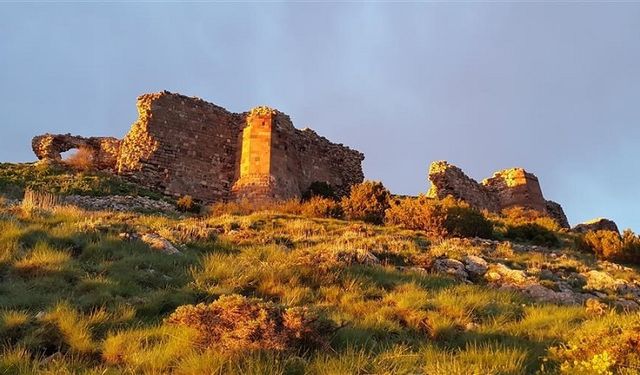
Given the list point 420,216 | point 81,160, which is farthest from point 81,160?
point 420,216

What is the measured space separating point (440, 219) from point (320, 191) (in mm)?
9944

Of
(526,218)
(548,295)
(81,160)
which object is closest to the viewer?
(548,295)

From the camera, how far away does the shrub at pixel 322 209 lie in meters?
17.4

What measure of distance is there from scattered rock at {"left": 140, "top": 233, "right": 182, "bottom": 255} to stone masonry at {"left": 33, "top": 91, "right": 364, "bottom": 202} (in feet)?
39.1

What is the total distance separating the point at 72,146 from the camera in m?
25.5

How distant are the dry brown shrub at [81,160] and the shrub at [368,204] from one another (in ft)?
31.9

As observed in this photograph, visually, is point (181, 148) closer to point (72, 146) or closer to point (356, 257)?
point (72, 146)

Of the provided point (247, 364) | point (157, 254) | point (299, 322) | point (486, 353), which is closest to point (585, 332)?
point (486, 353)

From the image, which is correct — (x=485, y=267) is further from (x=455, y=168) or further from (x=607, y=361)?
(x=455, y=168)

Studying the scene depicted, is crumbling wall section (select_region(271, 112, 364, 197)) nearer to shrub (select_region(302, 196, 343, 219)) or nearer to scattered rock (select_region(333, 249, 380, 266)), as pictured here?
shrub (select_region(302, 196, 343, 219))

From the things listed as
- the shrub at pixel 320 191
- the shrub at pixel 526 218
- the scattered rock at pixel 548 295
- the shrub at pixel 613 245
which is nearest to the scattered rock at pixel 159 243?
the scattered rock at pixel 548 295

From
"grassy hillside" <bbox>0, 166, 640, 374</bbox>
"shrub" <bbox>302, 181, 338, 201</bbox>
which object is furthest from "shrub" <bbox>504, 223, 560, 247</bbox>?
"shrub" <bbox>302, 181, 338, 201</bbox>

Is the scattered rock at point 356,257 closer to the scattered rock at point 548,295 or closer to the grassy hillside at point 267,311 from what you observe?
the grassy hillside at point 267,311

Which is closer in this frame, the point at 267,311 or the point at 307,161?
the point at 267,311
